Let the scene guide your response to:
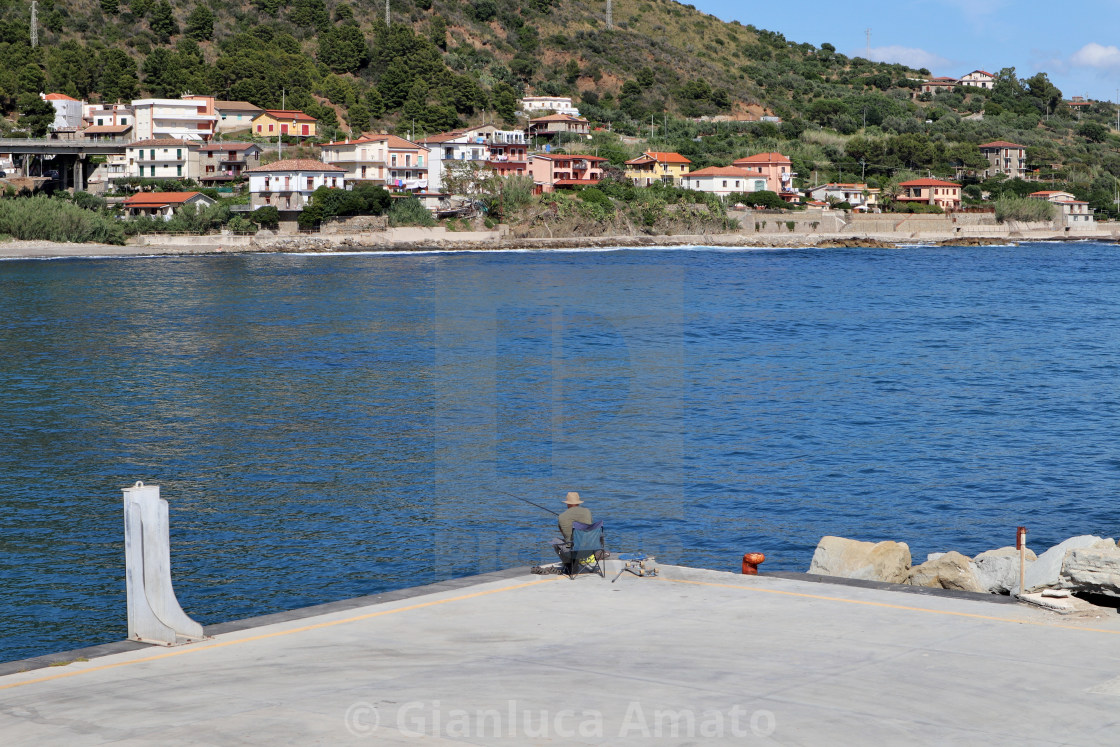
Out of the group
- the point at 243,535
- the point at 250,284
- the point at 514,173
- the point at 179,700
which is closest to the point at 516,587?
the point at 179,700

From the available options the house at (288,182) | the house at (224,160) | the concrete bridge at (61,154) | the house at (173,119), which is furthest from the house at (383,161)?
the concrete bridge at (61,154)

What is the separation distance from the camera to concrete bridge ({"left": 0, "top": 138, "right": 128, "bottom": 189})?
102250mm

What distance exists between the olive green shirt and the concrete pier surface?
952 mm

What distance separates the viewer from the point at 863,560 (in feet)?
45.9

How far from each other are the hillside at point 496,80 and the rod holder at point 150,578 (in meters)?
118

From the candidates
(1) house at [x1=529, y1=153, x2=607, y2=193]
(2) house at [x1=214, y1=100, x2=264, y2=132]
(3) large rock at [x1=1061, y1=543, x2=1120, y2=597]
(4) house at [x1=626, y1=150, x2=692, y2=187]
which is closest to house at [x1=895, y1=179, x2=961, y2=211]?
(4) house at [x1=626, y1=150, x2=692, y2=187]

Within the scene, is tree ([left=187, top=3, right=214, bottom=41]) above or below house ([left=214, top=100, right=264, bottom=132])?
above

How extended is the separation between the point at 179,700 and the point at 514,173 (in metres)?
116

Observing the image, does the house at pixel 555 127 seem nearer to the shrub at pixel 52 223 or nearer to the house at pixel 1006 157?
the house at pixel 1006 157

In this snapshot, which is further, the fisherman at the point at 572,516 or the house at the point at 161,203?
the house at the point at 161,203

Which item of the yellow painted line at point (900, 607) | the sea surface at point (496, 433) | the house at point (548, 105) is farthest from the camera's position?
the house at point (548, 105)

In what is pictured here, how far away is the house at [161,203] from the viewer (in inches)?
3981

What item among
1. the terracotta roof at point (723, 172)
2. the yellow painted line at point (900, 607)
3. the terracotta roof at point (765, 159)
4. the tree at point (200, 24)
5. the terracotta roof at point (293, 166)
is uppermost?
the tree at point (200, 24)

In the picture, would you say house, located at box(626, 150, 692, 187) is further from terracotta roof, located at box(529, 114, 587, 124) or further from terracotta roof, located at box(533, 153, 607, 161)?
terracotta roof, located at box(529, 114, 587, 124)
